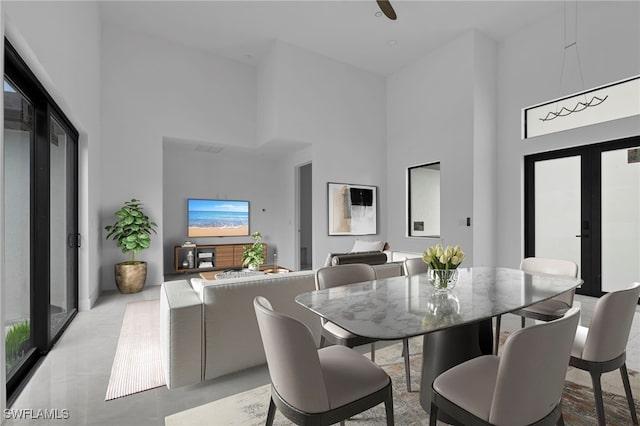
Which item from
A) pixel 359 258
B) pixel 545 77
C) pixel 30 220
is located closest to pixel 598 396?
pixel 359 258

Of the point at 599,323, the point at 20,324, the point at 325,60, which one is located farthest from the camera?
the point at 325,60

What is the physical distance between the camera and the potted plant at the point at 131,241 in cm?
477

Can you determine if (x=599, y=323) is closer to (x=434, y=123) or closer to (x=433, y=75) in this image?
(x=434, y=123)

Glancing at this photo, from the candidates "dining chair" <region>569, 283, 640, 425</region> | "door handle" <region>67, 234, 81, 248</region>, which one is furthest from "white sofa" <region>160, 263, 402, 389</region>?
"door handle" <region>67, 234, 81, 248</region>

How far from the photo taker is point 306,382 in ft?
3.65

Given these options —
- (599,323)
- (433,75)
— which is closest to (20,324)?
(599,323)

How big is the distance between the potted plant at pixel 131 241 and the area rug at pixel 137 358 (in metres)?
1.11

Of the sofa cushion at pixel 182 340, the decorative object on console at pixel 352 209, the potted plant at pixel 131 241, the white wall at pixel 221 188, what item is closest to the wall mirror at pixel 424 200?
the decorative object on console at pixel 352 209

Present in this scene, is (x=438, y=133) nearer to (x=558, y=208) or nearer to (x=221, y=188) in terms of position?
(x=558, y=208)

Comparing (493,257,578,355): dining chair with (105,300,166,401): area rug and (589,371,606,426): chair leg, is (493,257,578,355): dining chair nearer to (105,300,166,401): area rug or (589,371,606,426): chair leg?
(589,371,606,426): chair leg

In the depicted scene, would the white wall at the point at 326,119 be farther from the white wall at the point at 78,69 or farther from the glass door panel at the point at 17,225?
the glass door panel at the point at 17,225

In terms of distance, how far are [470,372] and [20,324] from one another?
9.67ft

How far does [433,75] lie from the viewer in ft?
19.5

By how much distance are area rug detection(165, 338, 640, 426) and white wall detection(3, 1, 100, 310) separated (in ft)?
7.80
